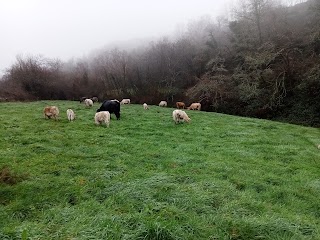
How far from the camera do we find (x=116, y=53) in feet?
214

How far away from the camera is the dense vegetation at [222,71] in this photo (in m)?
30.3

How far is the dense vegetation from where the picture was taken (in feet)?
99.4

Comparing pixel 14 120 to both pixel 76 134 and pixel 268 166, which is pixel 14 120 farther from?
pixel 268 166

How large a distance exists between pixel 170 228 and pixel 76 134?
10.6 m

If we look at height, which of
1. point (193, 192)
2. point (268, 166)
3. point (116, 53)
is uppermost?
point (116, 53)

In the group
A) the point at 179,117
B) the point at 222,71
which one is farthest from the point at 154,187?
the point at 222,71

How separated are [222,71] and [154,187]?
3313 centimetres

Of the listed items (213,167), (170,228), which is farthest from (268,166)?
(170,228)

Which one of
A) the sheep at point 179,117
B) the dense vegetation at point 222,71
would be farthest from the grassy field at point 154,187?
the dense vegetation at point 222,71

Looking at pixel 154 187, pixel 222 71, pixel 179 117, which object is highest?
pixel 222 71

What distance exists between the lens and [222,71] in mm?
39000

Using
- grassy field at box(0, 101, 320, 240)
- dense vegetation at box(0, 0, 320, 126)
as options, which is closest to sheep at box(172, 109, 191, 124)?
grassy field at box(0, 101, 320, 240)

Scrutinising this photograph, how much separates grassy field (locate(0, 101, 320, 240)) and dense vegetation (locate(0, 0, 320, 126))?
53.1 ft

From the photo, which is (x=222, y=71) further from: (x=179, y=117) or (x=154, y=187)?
(x=154, y=187)
